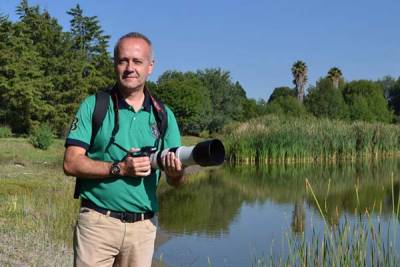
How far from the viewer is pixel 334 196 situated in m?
16.0

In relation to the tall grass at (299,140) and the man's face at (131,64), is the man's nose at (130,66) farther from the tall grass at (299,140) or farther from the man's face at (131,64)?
the tall grass at (299,140)

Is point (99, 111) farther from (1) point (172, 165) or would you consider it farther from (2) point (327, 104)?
(2) point (327, 104)

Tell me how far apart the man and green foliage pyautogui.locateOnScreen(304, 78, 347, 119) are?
144 feet

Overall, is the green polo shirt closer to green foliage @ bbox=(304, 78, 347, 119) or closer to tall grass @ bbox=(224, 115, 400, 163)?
tall grass @ bbox=(224, 115, 400, 163)

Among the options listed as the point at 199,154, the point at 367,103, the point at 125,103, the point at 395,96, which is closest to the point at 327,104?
the point at 367,103

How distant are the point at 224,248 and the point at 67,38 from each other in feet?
92.2

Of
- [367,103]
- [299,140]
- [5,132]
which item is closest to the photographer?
[299,140]

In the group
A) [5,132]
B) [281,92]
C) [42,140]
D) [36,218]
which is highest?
[281,92]

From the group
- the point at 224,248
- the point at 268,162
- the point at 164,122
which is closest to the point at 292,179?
the point at 268,162

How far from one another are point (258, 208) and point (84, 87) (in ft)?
68.0

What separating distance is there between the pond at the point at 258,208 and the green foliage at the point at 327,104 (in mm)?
20685

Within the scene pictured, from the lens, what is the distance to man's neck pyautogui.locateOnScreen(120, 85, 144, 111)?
269 cm

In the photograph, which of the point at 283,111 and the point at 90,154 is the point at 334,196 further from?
the point at 283,111

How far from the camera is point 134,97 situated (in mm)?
2707
